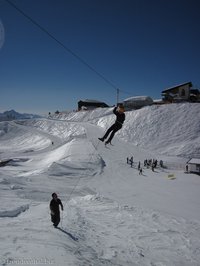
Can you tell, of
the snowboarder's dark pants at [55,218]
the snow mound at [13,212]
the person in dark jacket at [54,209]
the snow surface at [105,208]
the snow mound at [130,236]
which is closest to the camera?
the snow surface at [105,208]

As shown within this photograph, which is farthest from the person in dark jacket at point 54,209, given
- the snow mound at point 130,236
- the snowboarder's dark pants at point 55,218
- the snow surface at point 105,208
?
the snow mound at point 130,236

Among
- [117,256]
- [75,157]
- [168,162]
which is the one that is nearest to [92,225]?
[117,256]

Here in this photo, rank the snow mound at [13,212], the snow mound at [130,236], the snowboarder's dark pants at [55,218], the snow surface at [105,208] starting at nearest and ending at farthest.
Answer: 1. the snow surface at [105,208]
2. the snow mound at [130,236]
3. the snowboarder's dark pants at [55,218]
4. the snow mound at [13,212]

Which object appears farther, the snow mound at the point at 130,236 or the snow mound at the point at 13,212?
the snow mound at the point at 13,212

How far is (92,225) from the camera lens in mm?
16734

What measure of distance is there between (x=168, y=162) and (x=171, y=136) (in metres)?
14.9

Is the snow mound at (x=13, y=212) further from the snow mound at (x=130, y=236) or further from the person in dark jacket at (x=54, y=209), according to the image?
the person in dark jacket at (x=54, y=209)

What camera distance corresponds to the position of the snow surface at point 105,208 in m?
11.5

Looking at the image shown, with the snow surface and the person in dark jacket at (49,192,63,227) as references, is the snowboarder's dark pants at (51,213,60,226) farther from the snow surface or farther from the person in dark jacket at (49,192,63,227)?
the snow surface

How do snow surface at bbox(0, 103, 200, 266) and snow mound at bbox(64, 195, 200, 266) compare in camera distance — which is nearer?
→ snow surface at bbox(0, 103, 200, 266)

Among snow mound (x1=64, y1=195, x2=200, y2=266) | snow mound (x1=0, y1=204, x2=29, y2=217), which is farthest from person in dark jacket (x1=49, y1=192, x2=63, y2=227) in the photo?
snow mound (x1=0, y1=204, x2=29, y2=217)

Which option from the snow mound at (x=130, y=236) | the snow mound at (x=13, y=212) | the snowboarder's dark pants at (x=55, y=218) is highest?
the snowboarder's dark pants at (x=55, y=218)

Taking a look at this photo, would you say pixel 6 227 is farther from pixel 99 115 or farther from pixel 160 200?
pixel 99 115

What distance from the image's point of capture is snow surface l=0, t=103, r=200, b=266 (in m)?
11.5
